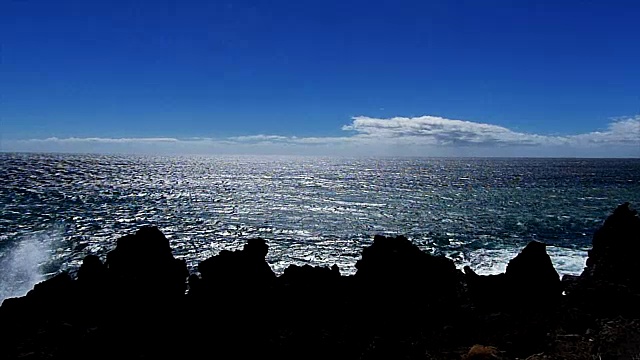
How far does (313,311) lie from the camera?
2427 centimetres

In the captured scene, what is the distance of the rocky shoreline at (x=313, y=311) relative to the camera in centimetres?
2058

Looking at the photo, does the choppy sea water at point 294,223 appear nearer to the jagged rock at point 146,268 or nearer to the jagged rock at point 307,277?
the jagged rock at point 307,277

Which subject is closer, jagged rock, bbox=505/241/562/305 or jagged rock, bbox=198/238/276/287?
jagged rock, bbox=198/238/276/287

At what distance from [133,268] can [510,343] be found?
Answer: 20303mm

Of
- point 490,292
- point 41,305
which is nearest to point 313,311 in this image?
point 490,292

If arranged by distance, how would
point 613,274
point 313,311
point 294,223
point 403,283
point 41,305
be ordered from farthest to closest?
point 294,223 < point 613,274 < point 403,283 < point 313,311 < point 41,305

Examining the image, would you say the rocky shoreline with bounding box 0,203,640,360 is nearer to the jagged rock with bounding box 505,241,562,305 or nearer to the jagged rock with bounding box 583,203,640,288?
the jagged rock with bounding box 505,241,562,305

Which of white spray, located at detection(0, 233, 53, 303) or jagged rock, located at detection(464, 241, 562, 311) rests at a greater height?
jagged rock, located at detection(464, 241, 562, 311)

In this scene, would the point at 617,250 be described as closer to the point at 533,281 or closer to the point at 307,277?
the point at 533,281

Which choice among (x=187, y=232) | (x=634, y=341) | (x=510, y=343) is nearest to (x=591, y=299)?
(x=634, y=341)

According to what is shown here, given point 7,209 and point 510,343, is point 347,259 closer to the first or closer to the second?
point 510,343

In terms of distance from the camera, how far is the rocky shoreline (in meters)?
20.6

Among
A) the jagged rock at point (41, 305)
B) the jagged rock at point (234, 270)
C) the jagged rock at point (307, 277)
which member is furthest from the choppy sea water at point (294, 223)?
the jagged rock at point (234, 270)

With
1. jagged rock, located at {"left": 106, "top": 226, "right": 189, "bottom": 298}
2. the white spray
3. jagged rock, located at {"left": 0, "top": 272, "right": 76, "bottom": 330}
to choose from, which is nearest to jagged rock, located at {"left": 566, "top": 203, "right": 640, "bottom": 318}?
jagged rock, located at {"left": 106, "top": 226, "right": 189, "bottom": 298}
